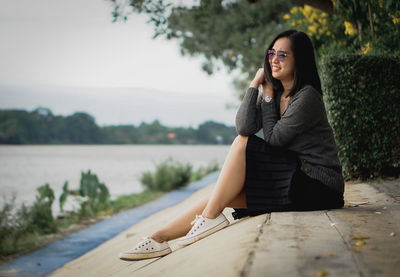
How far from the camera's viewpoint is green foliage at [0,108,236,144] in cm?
2366

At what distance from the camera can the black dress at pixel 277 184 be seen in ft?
9.09

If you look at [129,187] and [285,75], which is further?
[129,187]

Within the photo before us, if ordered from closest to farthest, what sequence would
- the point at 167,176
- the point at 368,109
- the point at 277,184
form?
the point at 277,184 < the point at 368,109 < the point at 167,176

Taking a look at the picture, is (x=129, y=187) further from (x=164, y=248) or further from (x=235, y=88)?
(x=164, y=248)

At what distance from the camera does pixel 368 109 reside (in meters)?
5.24

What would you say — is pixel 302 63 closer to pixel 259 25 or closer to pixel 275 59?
pixel 275 59

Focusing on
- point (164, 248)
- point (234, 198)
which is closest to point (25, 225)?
point (164, 248)

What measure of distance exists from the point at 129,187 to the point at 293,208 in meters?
11.9

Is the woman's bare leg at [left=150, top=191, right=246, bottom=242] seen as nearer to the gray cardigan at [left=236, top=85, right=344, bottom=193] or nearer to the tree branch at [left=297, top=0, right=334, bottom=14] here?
the gray cardigan at [left=236, top=85, right=344, bottom=193]

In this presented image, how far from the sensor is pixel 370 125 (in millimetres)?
5258

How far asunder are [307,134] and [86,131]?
30718mm

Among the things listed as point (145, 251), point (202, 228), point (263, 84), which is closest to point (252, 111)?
point (263, 84)

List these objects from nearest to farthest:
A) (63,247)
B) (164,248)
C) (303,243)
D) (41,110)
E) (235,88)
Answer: (303,243), (164,248), (63,247), (235,88), (41,110)

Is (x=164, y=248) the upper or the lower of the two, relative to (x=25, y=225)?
upper
